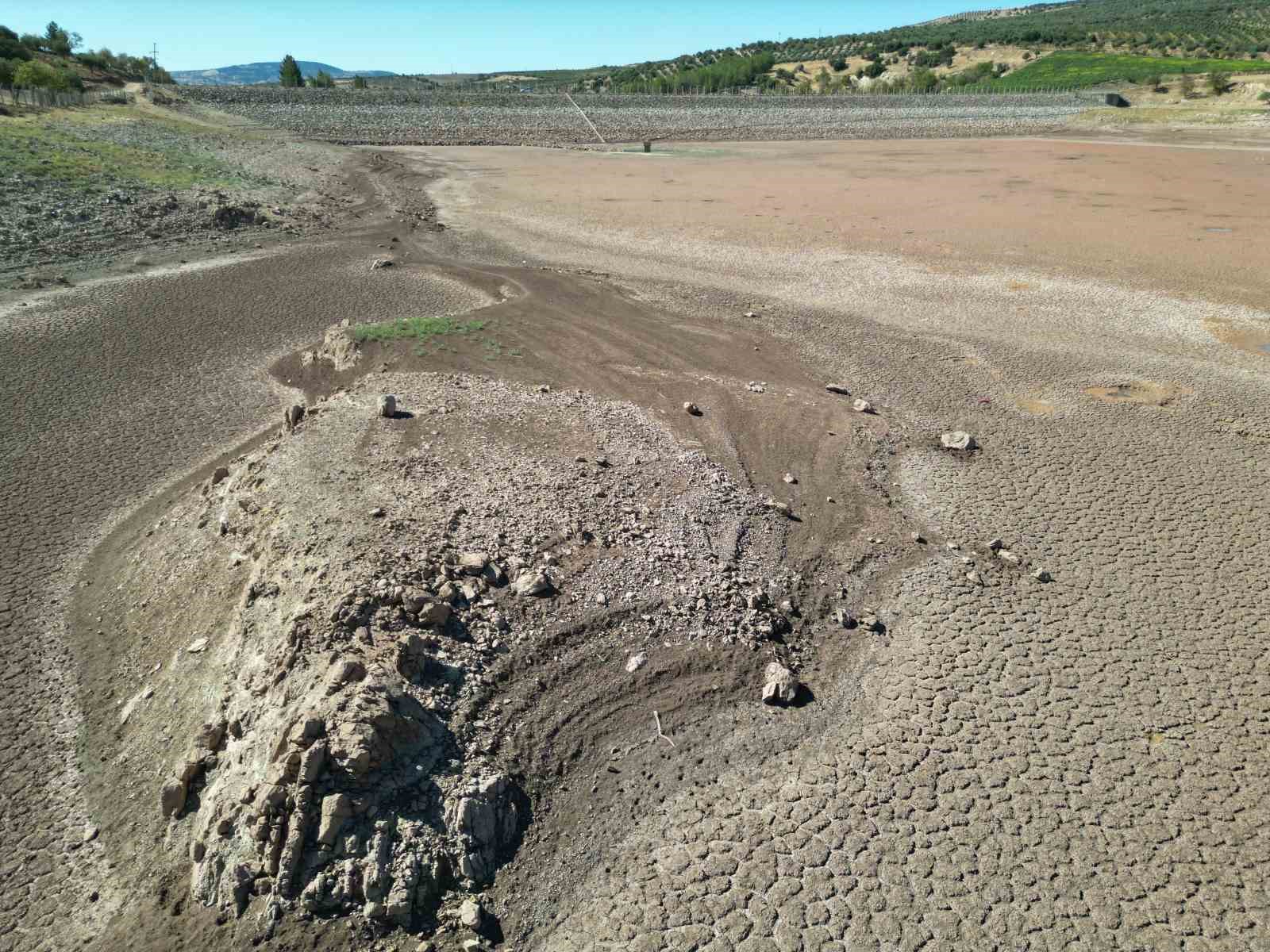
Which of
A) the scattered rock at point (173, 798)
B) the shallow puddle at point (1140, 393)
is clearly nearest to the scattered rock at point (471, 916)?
the scattered rock at point (173, 798)

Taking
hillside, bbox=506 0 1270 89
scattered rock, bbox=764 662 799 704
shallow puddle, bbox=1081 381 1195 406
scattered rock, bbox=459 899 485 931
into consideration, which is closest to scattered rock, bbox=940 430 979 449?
shallow puddle, bbox=1081 381 1195 406

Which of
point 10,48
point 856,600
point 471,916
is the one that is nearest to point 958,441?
point 856,600

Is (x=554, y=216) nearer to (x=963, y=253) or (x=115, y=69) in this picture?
(x=963, y=253)

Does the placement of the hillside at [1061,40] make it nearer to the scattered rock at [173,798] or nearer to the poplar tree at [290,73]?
the poplar tree at [290,73]

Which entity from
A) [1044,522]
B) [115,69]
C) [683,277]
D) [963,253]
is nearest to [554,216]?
[683,277]

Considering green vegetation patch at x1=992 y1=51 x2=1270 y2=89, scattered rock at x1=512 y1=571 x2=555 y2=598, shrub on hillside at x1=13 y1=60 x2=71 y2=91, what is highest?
shrub on hillside at x1=13 y1=60 x2=71 y2=91

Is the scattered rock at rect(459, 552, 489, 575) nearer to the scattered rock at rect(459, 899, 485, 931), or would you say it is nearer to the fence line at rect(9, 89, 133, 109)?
the scattered rock at rect(459, 899, 485, 931)
